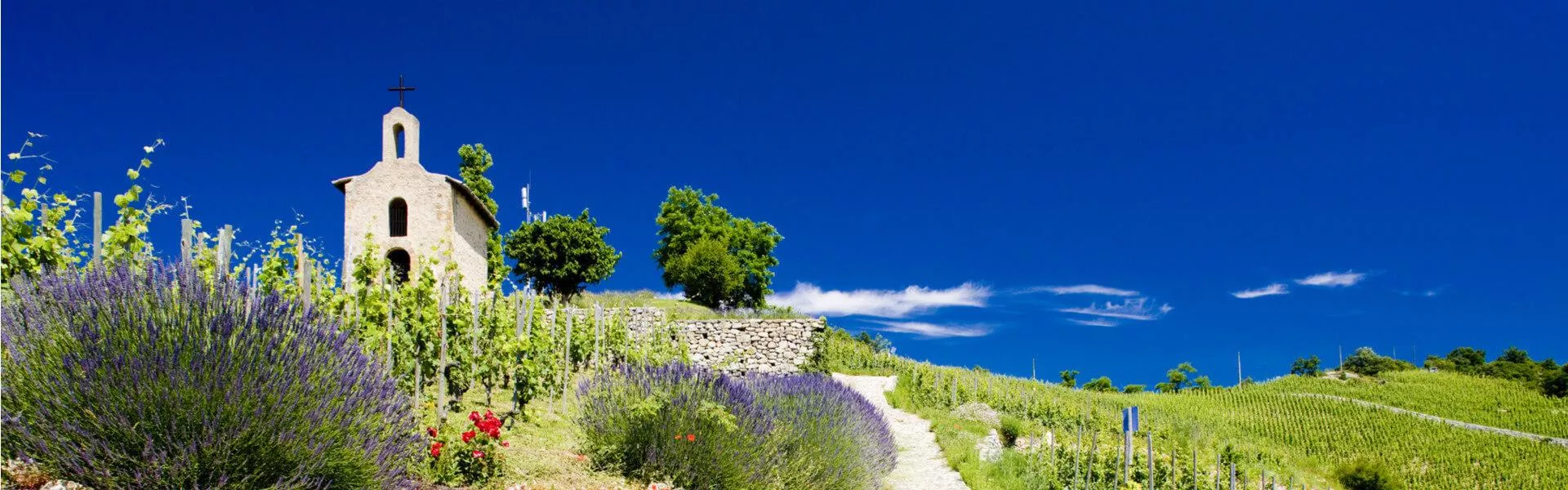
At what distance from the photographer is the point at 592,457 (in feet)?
18.4

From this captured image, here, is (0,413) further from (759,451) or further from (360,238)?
(360,238)

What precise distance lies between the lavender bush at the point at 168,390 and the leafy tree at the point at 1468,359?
181 ft

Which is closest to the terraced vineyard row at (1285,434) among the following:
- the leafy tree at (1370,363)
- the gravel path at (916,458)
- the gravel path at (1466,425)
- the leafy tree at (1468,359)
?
the gravel path at (1466,425)

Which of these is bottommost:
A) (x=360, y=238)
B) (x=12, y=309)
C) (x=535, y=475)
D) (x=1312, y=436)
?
(x=1312, y=436)

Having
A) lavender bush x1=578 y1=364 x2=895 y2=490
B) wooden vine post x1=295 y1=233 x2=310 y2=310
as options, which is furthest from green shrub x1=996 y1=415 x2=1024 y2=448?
wooden vine post x1=295 y1=233 x2=310 y2=310

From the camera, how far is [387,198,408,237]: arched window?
1688 cm

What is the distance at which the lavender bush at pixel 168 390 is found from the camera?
2779 mm

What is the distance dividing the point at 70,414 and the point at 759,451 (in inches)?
151

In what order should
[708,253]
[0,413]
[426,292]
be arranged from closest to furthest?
[0,413]
[426,292]
[708,253]

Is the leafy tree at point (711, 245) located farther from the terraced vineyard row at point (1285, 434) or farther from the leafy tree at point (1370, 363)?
the leafy tree at point (1370, 363)

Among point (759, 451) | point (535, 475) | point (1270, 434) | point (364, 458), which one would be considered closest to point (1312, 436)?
point (1270, 434)

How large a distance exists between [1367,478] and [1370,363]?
119 feet

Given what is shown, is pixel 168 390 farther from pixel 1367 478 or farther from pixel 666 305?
pixel 666 305

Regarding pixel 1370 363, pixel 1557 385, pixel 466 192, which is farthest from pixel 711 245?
pixel 1370 363
